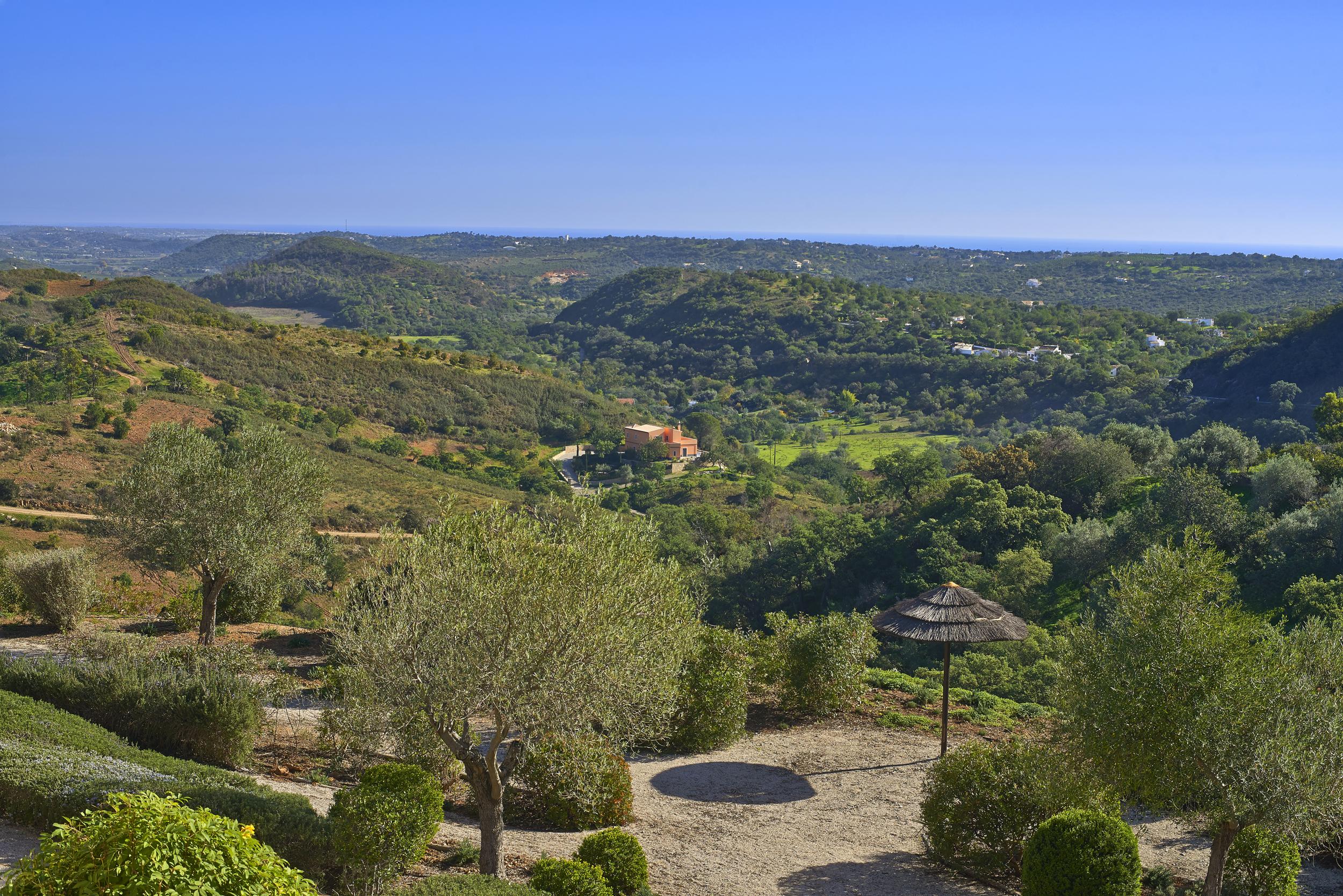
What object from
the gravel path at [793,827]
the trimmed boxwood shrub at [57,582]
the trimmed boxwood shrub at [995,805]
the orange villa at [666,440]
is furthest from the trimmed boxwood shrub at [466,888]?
the orange villa at [666,440]

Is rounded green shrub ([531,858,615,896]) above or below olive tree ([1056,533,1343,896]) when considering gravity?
below

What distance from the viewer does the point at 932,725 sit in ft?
43.7

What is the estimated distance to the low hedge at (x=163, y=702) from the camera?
31.3 ft

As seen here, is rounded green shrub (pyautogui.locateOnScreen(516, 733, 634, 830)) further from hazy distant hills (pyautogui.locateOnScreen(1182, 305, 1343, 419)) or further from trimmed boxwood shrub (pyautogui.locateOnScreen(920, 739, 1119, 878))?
hazy distant hills (pyautogui.locateOnScreen(1182, 305, 1343, 419))

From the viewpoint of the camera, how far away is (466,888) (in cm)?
612

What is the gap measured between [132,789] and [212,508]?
7.54 meters

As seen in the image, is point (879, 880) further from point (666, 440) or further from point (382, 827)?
point (666, 440)

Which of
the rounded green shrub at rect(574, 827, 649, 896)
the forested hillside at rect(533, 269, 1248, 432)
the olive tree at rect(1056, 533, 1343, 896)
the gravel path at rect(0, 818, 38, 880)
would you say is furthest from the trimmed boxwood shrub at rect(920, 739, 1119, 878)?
the forested hillside at rect(533, 269, 1248, 432)

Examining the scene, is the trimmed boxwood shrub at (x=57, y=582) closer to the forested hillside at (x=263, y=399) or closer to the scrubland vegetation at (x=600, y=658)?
the scrubland vegetation at (x=600, y=658)

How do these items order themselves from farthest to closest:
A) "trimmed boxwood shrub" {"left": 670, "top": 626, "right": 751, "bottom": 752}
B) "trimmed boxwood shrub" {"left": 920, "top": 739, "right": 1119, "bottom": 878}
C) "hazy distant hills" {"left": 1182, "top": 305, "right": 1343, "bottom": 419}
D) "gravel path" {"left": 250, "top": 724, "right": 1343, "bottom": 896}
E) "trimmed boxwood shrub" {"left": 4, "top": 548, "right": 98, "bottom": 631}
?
1. "hazy distant hills" {"left": 1182, "top": 305, "right": 1343, "bottom": 419}
2. "trimmed boxwood shrub" {"left": 4, "top": 548, "right": 98, "bottom": 631}
3. "trimmed boxwood shrub" {"left": 670, "top": 626, "right": 751, "bottom": 752}
4. "gravel path" {"left": 250, "top": 724, "right": 1343, "bottom": 896}
5. "trimmed boxwood shrub" {"left": 920, "top": 739, "right": 1119, "bottom": 878}

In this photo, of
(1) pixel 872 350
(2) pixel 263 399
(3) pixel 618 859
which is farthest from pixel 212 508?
(1) pixel 872 350

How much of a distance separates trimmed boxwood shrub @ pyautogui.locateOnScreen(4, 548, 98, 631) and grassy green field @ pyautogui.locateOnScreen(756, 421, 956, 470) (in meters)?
56.6

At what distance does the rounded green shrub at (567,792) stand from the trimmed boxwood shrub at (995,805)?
3.15m

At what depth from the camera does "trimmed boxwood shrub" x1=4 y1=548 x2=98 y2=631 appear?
573 inches
